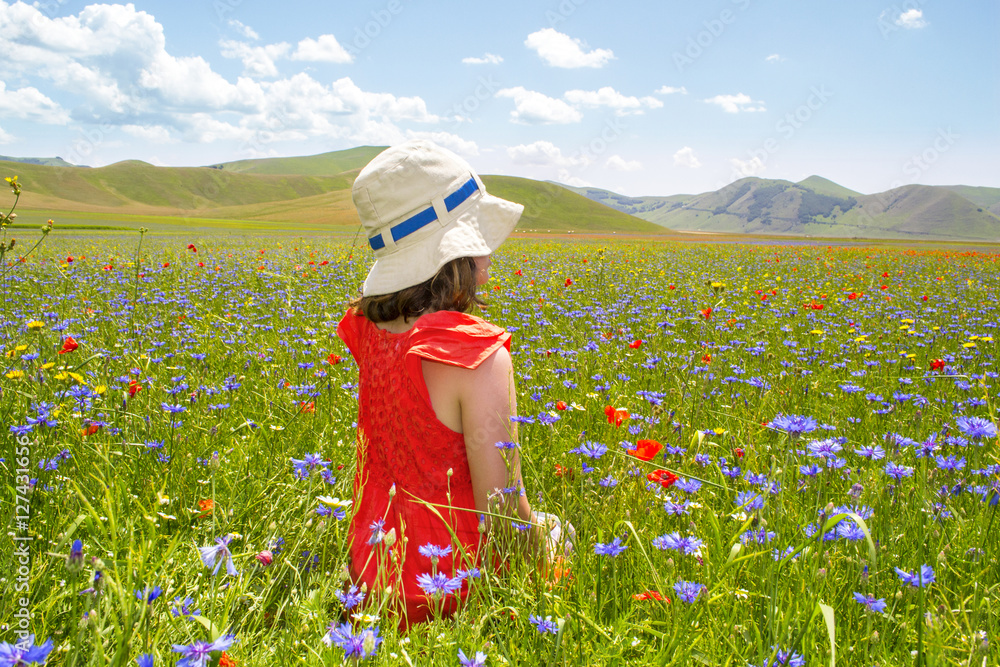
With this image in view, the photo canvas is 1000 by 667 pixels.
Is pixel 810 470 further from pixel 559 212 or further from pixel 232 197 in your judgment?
pixel 232 197

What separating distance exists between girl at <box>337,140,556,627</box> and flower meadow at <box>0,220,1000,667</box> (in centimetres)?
13

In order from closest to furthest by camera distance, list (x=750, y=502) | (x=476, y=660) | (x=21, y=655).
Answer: (x=21, y=655) → (x=476, y=660) → (x=750, y=502)

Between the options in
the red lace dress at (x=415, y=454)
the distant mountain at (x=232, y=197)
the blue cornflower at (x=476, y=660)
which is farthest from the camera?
the distant mountain at (x=232, y=197)

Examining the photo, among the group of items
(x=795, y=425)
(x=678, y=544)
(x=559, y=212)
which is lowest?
(x=678, y=544)

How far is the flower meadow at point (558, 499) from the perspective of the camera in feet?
3.89

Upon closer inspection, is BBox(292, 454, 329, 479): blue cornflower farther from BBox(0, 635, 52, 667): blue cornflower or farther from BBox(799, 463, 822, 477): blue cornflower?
BBox(799, 463, 822, 477): blue cornflower

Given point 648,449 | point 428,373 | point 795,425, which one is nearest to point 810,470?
point 795,425

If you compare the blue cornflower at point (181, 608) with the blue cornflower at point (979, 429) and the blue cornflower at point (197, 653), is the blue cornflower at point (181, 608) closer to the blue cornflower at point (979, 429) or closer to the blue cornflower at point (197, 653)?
the blue cornflower at point (197, 653)

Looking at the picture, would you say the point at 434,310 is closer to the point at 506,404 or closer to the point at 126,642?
the point at 506,404

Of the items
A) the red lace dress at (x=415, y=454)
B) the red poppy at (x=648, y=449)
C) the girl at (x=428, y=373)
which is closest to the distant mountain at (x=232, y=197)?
the girl at (x=428, y=373)

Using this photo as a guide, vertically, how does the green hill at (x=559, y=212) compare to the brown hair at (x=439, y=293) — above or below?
above

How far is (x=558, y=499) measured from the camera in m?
2.22

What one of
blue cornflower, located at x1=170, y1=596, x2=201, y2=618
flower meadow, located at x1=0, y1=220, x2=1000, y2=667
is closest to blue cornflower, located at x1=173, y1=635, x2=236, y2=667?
flower meadow, located at x1=0, y1=220, x2=1000, y2=667

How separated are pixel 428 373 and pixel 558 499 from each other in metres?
0.88
